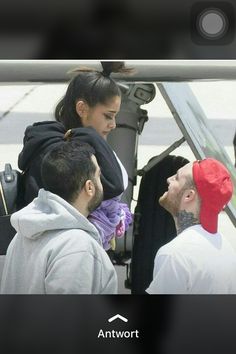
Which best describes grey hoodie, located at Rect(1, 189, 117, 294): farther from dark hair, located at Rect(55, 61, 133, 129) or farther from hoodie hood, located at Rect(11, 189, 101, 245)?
dark hair, located at Rect(55, 61, 133, 129)

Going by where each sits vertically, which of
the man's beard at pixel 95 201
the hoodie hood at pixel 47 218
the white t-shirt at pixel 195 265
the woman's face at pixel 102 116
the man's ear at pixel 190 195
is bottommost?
the white t-shirt at pixel 195 265

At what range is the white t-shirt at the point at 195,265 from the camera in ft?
3.96

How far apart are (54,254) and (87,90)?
25 cm

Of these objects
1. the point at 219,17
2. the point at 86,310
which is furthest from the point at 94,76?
the point at 86,310

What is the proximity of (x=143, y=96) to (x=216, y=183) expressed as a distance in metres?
0.17

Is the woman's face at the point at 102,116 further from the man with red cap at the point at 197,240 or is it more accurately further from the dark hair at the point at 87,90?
the man with red cap at the point at 197,240

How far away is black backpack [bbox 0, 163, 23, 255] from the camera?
1.23m

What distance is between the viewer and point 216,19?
4.02 feet

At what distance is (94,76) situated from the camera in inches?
48.2

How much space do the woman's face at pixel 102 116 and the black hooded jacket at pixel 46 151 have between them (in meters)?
0.01

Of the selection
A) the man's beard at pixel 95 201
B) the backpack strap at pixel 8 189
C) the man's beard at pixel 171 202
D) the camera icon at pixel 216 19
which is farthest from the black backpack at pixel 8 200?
the camera icon at pixel 216 19

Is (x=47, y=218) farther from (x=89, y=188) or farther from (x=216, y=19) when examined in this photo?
(x=216, y=19)

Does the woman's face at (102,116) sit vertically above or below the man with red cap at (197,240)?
above

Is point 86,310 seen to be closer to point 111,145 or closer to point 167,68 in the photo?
point 111,145
